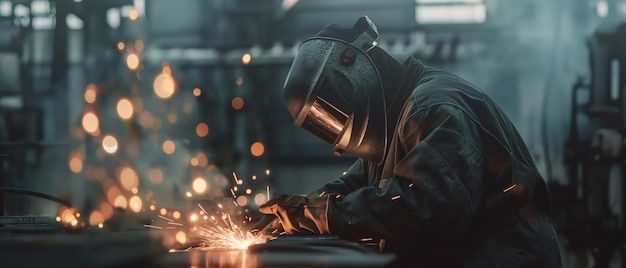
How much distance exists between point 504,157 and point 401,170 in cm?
29

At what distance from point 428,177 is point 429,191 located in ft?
0.12

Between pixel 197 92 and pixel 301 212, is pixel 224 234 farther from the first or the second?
pixel 197 92

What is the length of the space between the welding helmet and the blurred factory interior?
4449mm

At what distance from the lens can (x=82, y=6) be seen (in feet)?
22.3

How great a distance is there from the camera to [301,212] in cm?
217

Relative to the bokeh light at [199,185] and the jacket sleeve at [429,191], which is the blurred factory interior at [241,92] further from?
the jacket sleeve at [429,191]

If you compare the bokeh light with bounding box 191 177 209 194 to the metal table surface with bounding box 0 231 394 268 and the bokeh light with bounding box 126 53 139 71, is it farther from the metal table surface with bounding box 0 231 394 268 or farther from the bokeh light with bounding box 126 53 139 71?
the metal table surface with bounding box 0 231 394 268

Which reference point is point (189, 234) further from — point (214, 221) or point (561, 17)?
point (561, 17)

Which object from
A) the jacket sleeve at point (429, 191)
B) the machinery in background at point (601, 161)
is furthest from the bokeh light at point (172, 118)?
the jacket sleeve at point (429, 191)

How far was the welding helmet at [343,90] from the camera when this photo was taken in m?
2.40

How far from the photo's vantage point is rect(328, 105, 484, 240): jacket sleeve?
189cm

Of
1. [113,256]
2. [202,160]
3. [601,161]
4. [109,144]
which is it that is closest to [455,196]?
[113,256]

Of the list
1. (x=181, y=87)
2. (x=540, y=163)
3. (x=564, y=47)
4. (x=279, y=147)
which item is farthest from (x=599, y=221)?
(x=181, y=87)

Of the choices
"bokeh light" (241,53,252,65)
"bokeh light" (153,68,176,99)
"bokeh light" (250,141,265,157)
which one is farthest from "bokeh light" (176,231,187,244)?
"bokeh light" (250,141,265,157)
